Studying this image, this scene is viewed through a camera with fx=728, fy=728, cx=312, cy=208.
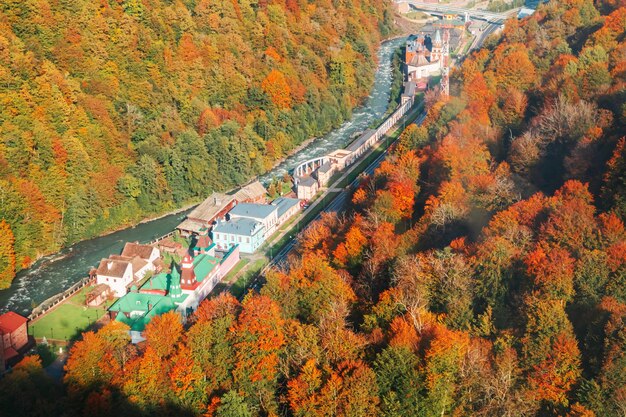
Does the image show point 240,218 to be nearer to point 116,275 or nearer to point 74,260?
point 116,275

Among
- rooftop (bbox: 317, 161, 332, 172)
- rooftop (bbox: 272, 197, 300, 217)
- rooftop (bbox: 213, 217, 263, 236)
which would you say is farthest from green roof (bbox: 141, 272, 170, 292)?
rooftop (bbox: 317, 161, 332, 172)

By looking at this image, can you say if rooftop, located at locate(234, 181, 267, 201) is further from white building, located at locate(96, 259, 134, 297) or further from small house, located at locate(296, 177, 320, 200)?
white building, located at locate(96, 259, 134, 297)

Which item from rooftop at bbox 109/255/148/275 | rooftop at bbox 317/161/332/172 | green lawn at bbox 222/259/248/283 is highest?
rooftop at bbox 109/255/148/275

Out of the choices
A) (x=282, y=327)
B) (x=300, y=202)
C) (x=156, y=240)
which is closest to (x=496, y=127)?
(x=300, y=202)

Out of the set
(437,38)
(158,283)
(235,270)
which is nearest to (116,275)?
(158,283)

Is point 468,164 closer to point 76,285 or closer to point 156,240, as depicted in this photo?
point 156,240
